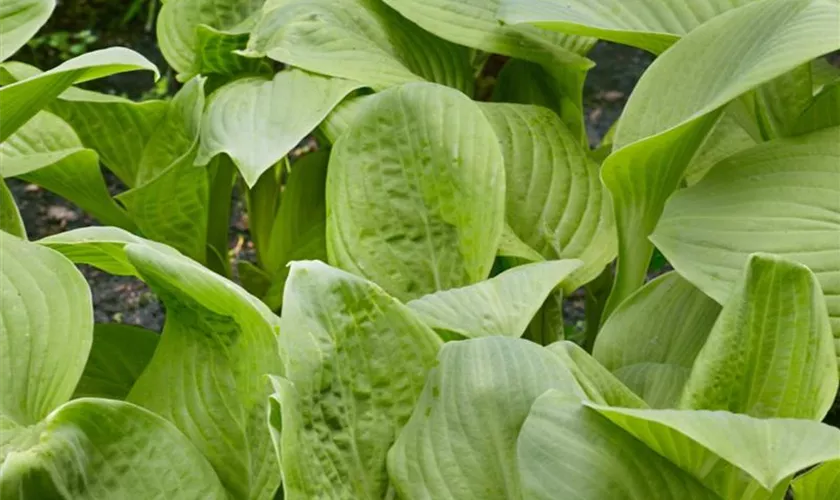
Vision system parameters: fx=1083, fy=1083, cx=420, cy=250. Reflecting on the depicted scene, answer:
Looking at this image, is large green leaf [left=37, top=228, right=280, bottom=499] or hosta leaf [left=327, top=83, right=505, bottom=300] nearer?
large green leaf [left=37, top=228, right=280, bottom=499]

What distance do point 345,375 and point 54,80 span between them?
0.33 meters

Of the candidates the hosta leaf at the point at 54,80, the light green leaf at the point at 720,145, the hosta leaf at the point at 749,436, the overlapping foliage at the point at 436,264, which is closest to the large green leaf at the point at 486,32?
the overlapping foliage at the point at 436,264

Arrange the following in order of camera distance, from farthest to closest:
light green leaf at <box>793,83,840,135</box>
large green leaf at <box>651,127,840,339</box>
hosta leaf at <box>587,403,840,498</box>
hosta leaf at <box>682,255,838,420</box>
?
light green leaf at <box>793,83,840,135</box>, large green leaf at <box>651,127,840,339</box>, hosta leaf at <box>682,255,838,420</box>, hosta leaf at <box>587,403,840,498</box>

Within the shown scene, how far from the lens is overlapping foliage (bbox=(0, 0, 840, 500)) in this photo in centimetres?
56

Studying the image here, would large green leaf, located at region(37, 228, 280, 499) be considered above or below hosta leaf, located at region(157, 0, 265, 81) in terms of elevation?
below

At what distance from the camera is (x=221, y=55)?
0.99 m

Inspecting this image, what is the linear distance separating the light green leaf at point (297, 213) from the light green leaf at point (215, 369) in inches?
12.6

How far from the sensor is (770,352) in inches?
23.3

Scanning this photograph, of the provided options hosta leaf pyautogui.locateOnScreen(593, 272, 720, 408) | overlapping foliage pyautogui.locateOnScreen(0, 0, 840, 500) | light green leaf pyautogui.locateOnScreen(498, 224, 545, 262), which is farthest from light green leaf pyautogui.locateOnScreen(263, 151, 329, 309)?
hosta leaf pyautogui.locateOnScreen(593, 272, 720, 408)

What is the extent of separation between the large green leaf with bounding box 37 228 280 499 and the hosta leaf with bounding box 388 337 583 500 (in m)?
0.09

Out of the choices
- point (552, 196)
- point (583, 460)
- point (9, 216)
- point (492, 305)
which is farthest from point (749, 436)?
point (9, 216)

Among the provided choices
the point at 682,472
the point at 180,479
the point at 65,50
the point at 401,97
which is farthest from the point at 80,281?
the point at 65,50

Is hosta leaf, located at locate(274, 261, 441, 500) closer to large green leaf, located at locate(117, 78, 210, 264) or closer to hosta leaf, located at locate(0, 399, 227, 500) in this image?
hosta leaf, located at locate(0, 399, 227, 500)

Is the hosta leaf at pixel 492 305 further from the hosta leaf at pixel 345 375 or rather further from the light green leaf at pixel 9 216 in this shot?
the light green leaf at pixel 9 216
